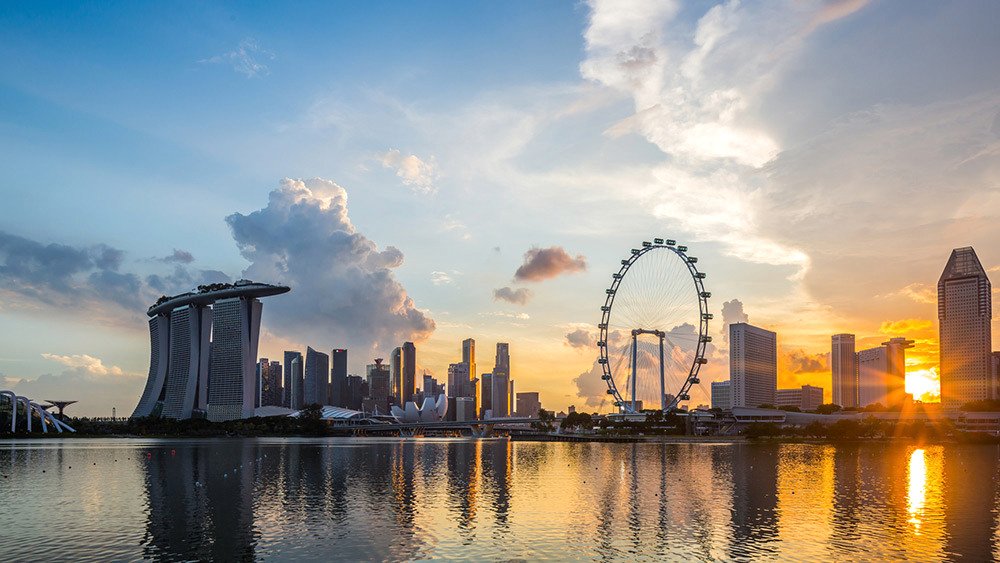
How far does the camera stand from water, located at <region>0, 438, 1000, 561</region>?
42.4 meters

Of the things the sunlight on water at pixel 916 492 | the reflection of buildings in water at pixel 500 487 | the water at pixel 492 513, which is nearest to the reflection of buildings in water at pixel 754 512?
the water at pixel 492 513

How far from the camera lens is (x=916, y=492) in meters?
72.1

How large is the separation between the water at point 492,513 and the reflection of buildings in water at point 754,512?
214mm

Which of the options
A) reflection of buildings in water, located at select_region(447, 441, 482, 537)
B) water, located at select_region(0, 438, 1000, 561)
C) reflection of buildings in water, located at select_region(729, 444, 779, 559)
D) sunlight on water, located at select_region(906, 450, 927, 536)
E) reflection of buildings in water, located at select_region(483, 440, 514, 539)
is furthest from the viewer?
sunlight on water, located at select_region(906, 450, 927, 536)

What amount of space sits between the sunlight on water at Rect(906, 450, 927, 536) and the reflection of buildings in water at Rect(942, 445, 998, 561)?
1.77 meters

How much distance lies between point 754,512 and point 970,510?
1822 cm

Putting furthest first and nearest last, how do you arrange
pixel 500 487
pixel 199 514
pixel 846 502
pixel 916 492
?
1. pixel 500 487
2. pixel 916 492
3. pixel 846 502
4. pixel 199 514

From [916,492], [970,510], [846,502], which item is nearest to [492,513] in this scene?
[846,502]

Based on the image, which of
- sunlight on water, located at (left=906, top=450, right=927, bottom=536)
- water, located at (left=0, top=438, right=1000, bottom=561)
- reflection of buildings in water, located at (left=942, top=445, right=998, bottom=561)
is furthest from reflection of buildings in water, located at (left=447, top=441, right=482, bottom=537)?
sunlight on water, located at (left=906, top=450, right=927, bottom=536)

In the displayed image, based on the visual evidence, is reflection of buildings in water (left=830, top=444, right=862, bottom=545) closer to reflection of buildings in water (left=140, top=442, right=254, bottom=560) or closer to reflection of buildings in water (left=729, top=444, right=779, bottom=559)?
reflection of buildings in water (left=729, top=444, right=779, bottom=559)

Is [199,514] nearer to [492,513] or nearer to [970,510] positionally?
[492,513]

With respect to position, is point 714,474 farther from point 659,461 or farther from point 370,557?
point 370,557

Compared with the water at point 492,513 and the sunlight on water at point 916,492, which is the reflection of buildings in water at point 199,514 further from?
the sunlight on water at point 916,492

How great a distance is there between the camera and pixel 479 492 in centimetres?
6962
